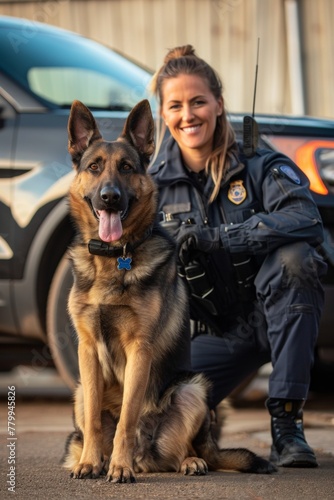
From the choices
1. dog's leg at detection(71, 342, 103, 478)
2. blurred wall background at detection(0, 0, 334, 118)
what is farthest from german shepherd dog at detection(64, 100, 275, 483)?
blurred wall background at detection(0, 0, 334, 118)

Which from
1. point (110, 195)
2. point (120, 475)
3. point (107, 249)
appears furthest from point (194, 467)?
point (110, 195)

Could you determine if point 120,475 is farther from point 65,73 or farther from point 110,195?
point 65,73

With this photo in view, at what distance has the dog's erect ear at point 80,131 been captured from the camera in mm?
3596

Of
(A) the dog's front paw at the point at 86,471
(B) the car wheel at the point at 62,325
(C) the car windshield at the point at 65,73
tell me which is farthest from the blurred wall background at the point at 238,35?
(A) the dog's front paw at the point at 86,471

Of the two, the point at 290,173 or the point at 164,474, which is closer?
the point at 164,474

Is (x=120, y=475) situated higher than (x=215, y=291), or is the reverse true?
(x=215, y=291)

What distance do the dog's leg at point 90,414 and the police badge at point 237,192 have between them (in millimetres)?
962

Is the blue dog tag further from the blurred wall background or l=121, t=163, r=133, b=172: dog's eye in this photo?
the blurred wall background

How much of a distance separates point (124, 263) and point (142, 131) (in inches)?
22.6

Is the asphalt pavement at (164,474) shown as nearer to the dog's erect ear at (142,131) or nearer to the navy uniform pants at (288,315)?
the navy uniform pants at (288,315)

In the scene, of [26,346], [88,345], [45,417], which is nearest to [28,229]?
[26,346]

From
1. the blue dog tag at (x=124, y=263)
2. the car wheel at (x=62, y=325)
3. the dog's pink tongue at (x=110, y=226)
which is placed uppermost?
the dog's pink tongue at (x=110, y=226)

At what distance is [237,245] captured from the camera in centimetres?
378

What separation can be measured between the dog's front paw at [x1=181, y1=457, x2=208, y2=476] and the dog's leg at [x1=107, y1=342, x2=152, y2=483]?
0.22 meters
